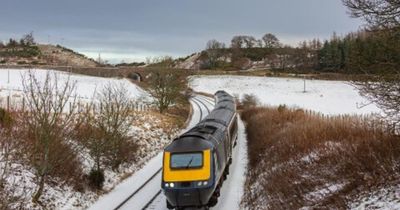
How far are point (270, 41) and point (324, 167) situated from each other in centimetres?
17605

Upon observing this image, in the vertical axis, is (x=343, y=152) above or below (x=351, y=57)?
below

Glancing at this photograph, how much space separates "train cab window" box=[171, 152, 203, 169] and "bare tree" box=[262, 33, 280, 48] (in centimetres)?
17250

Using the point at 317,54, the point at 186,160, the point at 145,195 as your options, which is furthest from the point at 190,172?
the point at 317,54

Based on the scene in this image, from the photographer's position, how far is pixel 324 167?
1473 centimetres

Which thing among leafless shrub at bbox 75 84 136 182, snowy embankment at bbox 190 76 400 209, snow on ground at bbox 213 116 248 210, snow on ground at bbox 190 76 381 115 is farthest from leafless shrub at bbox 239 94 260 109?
leafless shrub at bbox 75 84 136 182

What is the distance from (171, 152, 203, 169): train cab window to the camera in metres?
16.6

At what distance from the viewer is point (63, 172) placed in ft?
65.4

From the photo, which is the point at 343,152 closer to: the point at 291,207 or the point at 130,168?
the point at 291,207

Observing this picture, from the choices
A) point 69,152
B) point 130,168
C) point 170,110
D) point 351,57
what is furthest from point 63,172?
point 170,110

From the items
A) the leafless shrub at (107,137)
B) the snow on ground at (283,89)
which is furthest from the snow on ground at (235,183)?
the snow on ground at (283,89)

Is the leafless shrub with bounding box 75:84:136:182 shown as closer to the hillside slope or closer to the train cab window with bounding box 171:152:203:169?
the train cab window with bounding box 171:152:203:169

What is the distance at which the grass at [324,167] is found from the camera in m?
11.9

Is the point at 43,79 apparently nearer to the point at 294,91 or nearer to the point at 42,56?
the point at 294,91

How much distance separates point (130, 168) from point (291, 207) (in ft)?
47.1
